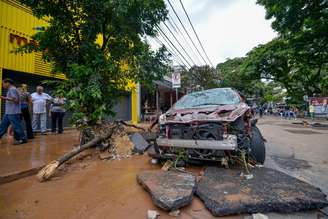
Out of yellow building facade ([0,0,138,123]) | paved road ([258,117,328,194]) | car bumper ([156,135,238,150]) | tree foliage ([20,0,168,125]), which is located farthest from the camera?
yellow building facade ([0,0,138,123])

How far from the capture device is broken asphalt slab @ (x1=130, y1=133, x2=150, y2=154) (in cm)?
517

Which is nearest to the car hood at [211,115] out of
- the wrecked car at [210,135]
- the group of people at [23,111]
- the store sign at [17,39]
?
the wrecked car at [210,135]

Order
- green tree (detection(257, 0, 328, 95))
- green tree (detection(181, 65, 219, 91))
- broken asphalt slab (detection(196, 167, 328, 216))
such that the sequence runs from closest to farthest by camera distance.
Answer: broken asphalt slab (detection(196, 167, 328, 216)) < green tree (detection(257, 0, 328, 95)) < green tree (detection(181, 65, 219, 91))

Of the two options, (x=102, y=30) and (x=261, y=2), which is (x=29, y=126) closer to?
(x=102, y=30)

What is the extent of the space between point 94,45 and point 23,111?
277 cm

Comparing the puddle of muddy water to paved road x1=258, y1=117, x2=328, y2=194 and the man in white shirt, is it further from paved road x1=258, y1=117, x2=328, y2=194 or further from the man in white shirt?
the man in white shirt

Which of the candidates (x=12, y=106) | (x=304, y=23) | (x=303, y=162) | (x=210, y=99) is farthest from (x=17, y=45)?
(x=304, y=23)

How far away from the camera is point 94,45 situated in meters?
5.45

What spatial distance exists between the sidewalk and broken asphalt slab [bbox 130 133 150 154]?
5.32 ft

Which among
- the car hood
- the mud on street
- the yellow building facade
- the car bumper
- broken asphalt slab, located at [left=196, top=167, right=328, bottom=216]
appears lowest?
the mud on street

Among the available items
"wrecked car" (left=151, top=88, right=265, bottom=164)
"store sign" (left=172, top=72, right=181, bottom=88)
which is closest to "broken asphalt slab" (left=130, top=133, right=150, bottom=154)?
"wrecked car" (left=151, top=88, right=265, bottom=164)

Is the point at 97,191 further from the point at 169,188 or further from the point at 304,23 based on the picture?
the point at 304,23

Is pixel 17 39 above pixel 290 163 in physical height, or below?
above

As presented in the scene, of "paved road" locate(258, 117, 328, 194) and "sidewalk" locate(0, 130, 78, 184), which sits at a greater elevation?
"sidewalk" locate(0, 130, 78, 184)
